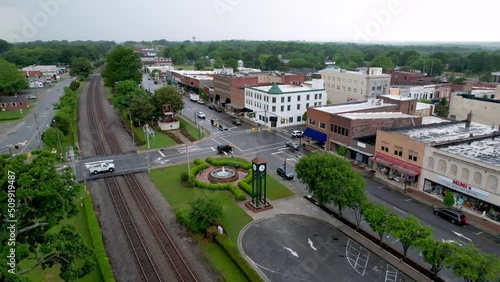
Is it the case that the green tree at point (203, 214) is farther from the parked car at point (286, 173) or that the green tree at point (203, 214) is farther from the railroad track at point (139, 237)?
the parked car at point (286, 173)

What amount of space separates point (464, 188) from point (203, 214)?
103ft

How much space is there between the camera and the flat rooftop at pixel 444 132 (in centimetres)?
4899

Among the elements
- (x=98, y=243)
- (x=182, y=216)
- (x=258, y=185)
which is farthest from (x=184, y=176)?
(x=98, y=243)

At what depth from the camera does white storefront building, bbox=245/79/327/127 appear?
8075 centimetres

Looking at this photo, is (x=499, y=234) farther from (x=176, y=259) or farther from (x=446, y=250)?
(x=176, y=259)

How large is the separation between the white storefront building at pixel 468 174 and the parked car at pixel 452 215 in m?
3.61

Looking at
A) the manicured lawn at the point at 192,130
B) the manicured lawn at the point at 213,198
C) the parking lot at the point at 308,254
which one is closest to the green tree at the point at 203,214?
the manicured lawn at the point at 213,198

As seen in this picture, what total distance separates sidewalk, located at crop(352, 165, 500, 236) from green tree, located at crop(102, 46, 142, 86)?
8576cm

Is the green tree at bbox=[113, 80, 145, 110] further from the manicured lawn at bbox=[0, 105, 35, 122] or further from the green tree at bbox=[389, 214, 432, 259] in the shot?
the green tree at bbox=[389, 214, 432, 259]

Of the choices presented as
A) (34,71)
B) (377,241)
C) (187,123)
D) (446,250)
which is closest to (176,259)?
(377,241)

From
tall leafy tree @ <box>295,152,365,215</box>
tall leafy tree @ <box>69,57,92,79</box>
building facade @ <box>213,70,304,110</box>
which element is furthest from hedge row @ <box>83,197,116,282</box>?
tall leafy tree @ <box>69,57,92,79</box>

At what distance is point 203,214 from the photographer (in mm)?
34531

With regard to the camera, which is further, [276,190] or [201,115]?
[201,115]

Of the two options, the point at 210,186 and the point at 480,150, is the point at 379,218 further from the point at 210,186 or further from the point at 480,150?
the point at 210,186
